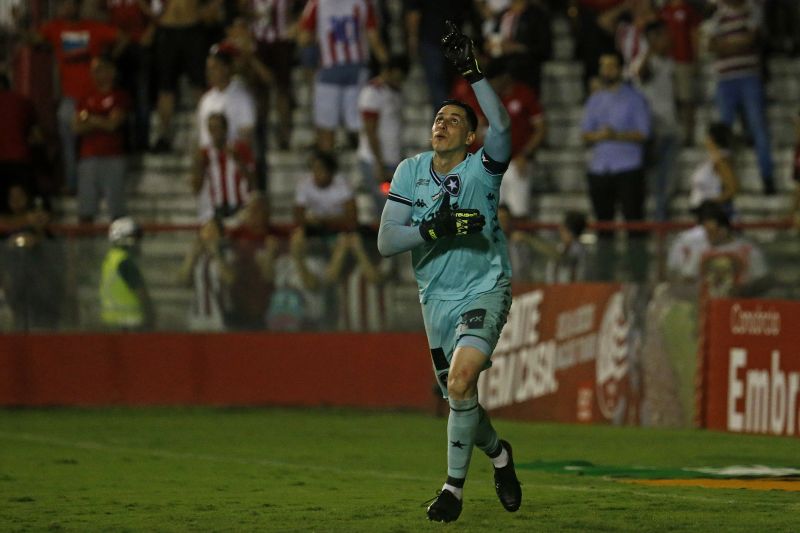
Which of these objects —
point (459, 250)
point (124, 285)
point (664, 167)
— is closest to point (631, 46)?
point (664, 167)

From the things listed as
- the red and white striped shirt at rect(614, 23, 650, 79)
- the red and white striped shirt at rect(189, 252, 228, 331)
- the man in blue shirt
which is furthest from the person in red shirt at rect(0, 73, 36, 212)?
the red and white striped shirt at rect(614, 23, 650, 79)

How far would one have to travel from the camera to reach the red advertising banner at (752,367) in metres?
14.5

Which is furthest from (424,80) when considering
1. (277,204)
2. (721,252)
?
(721,252)

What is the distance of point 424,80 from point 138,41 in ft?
11.6

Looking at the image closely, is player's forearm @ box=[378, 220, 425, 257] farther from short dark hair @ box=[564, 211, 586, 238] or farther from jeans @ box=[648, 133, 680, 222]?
jeans @ box=[648, 133, 680, 222]

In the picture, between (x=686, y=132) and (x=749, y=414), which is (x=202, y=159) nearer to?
(x=686, y=132)

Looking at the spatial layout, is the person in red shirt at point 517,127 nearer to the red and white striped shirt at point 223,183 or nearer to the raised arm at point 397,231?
the red and white striped shirt at point 223,183

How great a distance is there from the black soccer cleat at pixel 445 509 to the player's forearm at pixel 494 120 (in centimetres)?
185

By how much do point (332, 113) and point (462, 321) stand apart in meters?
10.4

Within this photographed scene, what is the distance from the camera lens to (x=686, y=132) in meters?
19.5

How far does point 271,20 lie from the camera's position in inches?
802

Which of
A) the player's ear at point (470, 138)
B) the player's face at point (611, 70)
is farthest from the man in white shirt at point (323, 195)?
the player's ear at point (470, 138)

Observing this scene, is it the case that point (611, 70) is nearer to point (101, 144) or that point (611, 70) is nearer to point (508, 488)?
point (101, 144)

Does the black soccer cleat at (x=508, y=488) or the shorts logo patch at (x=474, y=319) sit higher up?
the shorts logo patch at (x=474, y=319)
